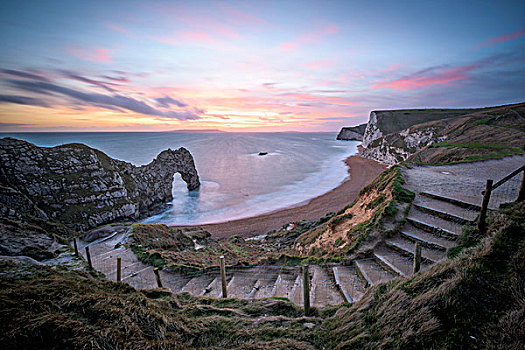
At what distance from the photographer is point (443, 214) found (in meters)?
6.72

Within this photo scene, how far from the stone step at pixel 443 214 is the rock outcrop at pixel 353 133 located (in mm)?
127121

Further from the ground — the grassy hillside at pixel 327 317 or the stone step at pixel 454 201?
the stone step at pixel 454 201

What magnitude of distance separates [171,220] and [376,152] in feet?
163

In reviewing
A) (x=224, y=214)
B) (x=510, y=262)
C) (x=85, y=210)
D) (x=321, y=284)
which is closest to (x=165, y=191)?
(x=224, y=214)

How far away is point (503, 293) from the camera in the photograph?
8.61 ft

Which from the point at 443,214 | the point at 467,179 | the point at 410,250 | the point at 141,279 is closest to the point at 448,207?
the point at 443,214

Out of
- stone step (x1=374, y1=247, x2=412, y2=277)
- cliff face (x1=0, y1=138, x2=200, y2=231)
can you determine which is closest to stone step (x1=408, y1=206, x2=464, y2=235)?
stone step (x1=374, y1=247, x2=412, y2=277)

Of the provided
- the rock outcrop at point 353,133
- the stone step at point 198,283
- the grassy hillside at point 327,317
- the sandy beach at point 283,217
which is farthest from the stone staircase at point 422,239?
the rock outcrop at point 353,133

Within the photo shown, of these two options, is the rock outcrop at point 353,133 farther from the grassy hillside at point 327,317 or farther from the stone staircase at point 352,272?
the grassy hillside at point 327,317

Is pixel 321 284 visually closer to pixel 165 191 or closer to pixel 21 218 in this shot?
pixel 21 218

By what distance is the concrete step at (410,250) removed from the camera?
5.44 m

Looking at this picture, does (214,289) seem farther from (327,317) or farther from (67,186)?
(67,186)

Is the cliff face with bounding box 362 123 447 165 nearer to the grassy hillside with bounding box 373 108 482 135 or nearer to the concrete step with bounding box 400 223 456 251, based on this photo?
the grassy hillside with bounding box 373 108 482 135

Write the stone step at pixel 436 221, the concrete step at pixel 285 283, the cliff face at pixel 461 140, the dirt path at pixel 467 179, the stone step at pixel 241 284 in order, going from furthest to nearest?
the cliff face at pixel 461 140 → the dirt path at pixel 467 179 → the stone step at pixel 241 284 → the concrete step at pixel 285 283 → the stone step at pixel 436 221
